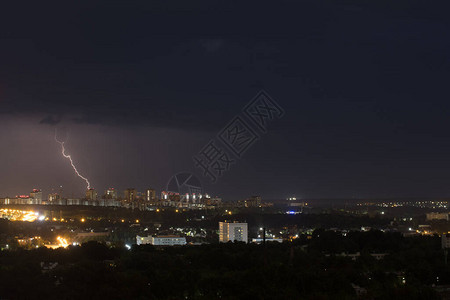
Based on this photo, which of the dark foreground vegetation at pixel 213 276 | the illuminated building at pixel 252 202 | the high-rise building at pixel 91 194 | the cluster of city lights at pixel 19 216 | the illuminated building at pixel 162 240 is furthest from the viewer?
the illuminated building at pixel 252 202

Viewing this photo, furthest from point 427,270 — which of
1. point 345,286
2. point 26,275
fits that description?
point 26,275

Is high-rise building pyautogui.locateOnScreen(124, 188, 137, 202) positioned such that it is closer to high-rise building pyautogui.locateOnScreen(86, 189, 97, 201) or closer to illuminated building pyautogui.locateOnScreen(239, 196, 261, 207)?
high-rise building pyautogui.locateOnScreen(86, 189, 97, 201)

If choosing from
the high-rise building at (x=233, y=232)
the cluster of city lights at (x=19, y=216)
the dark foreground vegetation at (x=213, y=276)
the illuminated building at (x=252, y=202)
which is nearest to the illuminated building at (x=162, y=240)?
the high-rise building at (x=233, y=232)

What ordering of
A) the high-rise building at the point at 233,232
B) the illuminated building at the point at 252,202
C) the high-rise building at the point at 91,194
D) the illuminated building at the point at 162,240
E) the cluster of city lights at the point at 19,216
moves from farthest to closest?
the illuminated building at the point at 252,202
the high-rise building at the point at 91,194
the cluster of city lights at the point at 19,216
the high-rise building at the point at 233,232
the illuminated building at the point at 162,240

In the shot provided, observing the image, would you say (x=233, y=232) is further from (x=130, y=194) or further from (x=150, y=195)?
(x=150, y=195)

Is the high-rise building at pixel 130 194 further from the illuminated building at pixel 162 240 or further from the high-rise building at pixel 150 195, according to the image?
the illuminated building at pixel 162 240

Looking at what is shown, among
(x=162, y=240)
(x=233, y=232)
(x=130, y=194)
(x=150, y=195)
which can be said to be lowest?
(x=162, y=240)

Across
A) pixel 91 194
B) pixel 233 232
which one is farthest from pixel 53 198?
pixel 233 232

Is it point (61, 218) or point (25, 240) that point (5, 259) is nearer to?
point (25, 240)
